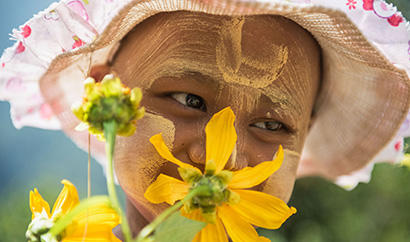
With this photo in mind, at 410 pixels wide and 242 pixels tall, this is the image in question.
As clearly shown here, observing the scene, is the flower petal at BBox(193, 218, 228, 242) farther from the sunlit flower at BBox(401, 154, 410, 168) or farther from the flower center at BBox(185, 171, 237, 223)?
the sunlit flower at BBox(401, 154, 410, 168)

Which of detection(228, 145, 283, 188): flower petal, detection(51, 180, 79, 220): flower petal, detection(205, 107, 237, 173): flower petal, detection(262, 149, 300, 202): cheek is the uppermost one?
detection(205, 107, 237, 173): flower petal

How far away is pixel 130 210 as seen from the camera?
1.04m

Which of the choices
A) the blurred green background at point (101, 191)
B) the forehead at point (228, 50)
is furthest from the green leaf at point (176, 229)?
the blurred green background at point (101, 191)

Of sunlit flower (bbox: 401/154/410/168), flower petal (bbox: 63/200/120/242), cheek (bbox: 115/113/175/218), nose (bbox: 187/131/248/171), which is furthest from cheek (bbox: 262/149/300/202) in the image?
sunlit flower (bbox: 401/154/410/168)

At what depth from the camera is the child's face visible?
2.49 ft

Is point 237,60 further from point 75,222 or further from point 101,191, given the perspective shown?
point 101,191

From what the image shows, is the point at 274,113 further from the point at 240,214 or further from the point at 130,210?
the point at 130,210

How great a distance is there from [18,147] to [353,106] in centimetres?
229

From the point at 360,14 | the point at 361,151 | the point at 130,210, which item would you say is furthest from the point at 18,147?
the point at 360,14

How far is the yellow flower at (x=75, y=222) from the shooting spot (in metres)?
0.60

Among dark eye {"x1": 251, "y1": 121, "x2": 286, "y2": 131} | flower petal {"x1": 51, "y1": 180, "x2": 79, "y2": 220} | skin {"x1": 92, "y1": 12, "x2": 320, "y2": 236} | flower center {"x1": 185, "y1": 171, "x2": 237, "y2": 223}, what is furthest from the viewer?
dark eye {"x1": 251, "y1": 121, "x2": 286, "y2": 131}

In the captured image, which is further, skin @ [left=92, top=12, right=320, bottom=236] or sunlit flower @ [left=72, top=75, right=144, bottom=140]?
skin @ [left=92, top=12, right=320, bottom=236]

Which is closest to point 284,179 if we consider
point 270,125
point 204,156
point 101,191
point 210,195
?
point 270,125

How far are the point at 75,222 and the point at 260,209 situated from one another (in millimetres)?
275
